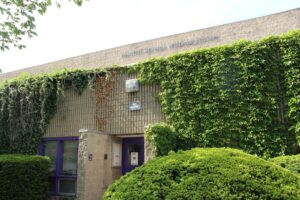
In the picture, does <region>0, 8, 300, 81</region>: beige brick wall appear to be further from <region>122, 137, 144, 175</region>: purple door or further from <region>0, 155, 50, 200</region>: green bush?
<region>0, 155, 50, 200</region>: green bush

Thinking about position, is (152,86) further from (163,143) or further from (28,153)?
(28,153)

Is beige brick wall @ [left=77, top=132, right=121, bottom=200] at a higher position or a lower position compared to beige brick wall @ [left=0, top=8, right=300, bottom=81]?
lower

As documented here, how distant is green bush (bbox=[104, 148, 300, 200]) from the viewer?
3.84m

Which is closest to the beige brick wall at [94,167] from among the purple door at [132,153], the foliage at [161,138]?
the purple door at [132,153]

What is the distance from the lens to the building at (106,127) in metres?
8.88

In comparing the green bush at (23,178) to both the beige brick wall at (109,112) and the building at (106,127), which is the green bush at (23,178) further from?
the beige brick wall at (109,112)

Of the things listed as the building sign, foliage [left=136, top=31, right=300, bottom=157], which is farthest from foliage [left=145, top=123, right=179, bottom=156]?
the building sign

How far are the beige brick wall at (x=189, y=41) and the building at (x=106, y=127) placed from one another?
4cm

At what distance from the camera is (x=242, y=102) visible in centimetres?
824

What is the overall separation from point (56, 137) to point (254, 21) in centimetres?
886

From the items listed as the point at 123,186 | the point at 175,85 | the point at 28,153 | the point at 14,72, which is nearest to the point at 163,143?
the point at 175,85

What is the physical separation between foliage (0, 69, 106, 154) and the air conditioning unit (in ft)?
4.47

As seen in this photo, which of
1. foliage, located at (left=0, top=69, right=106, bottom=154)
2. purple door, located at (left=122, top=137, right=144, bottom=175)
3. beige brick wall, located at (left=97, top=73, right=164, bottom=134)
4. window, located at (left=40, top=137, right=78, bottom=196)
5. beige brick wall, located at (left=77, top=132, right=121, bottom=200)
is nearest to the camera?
beige brick wall, located at (left=77, top=132, right=121, bottom=200)

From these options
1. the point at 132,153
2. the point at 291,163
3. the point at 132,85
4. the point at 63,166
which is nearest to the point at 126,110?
the point at 132,85
